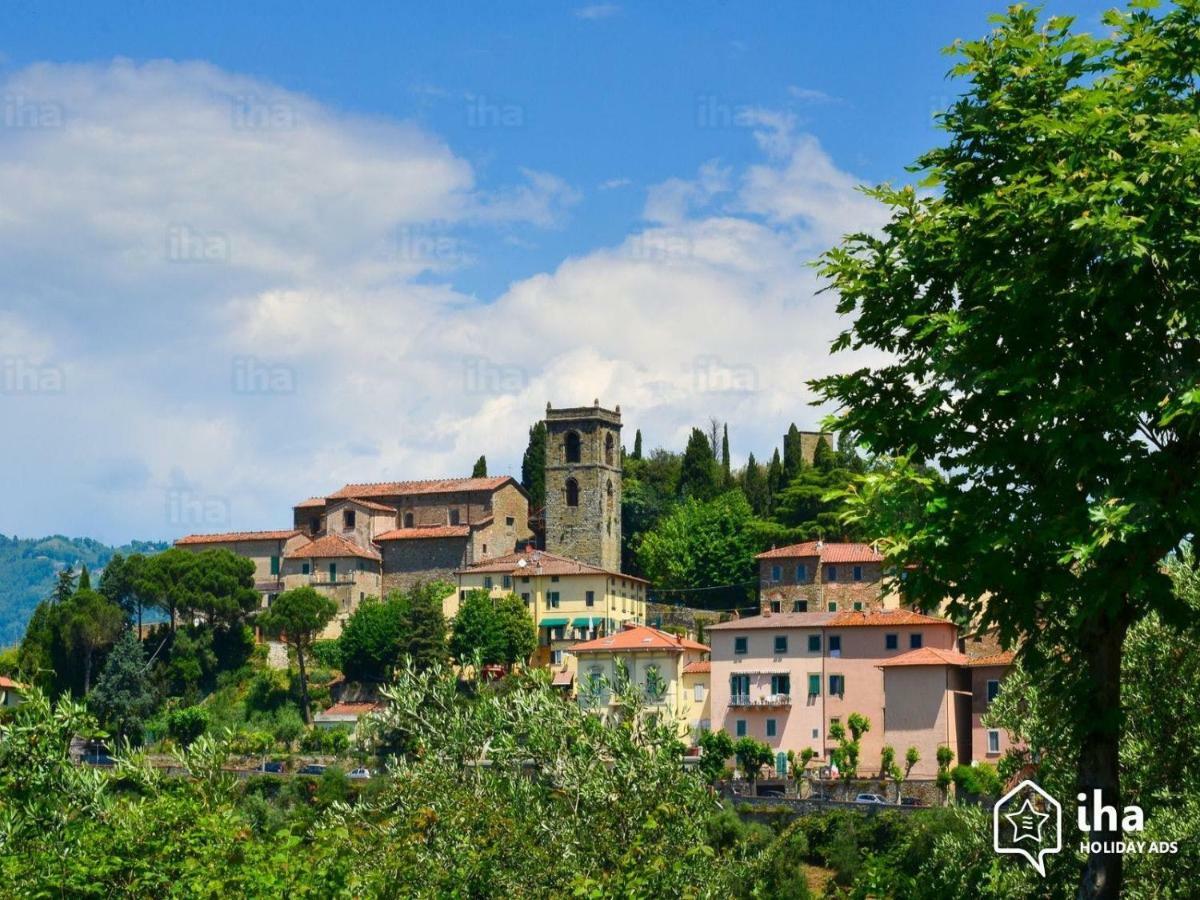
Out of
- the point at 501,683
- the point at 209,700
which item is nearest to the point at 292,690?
the point at 209,700

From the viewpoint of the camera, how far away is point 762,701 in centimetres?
7406

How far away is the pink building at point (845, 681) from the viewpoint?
220ft

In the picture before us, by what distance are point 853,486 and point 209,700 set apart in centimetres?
8214

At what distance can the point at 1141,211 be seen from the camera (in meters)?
13.1

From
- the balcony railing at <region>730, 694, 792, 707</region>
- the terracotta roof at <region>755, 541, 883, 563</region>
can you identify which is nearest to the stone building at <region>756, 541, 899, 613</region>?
the terracotta roof at <region>755, 541, 883, 563</region>

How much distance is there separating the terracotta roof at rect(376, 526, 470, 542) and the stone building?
2005 centimetres

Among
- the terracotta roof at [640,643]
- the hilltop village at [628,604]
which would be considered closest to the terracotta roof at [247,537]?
the hilltop village at [628,604]

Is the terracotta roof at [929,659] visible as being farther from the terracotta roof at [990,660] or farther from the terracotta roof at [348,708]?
the terracotta roof at [348,708]

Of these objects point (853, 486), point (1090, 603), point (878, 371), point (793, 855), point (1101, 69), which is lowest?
point (793, 855)

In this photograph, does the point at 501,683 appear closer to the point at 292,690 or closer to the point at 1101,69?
the point at 292,690

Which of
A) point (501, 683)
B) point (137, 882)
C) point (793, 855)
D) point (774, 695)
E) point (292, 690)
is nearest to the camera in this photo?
point (137, 882)

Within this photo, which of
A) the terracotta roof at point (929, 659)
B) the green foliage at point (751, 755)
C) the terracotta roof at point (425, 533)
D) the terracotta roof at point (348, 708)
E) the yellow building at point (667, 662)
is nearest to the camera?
the terracotta roof at point (929, 659)

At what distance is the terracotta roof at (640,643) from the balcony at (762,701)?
240 inches

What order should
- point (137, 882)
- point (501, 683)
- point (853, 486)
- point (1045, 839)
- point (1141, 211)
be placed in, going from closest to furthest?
point (1141, 211) → point (853, 486) → point (137, 882) → point (1045, 839) → point (501, 683)
